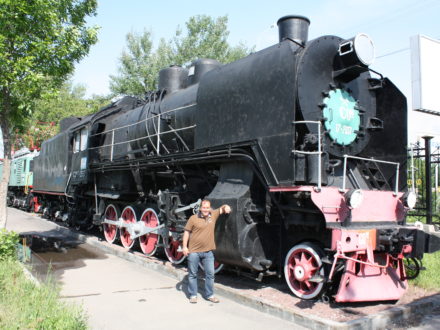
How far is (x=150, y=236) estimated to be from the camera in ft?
26.8

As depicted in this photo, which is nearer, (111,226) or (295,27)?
(295,27)

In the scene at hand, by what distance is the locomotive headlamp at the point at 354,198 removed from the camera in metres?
4.43

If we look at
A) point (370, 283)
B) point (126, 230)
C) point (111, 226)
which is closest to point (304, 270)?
point (370, 283)

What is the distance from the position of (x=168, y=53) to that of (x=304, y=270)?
76.8ft

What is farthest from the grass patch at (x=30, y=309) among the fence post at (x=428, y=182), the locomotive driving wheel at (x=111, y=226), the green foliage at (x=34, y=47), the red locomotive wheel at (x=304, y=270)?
the fence post at (x=428, y=182)

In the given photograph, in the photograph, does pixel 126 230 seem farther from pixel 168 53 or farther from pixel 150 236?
pixel 168 53

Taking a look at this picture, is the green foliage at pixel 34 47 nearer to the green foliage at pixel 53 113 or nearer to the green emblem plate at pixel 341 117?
the green emblem plate at pixel 341 117

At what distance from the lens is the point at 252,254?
5.13m

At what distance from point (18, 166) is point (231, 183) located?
66.3 ft

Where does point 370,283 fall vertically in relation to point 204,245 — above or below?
below

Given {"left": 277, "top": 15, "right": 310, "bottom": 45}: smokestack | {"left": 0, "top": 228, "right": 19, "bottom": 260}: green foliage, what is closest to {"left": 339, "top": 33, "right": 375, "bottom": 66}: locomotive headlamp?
{"left": 277, "top": 15, "right": 310, "bottom": 45}: smokestack

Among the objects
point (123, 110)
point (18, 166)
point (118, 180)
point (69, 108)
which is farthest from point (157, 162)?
point (69, 108)

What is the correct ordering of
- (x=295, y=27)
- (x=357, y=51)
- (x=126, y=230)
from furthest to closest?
1. (x=126, y=230)
2. (x=295, y=27)
3. (x=357, y=51)

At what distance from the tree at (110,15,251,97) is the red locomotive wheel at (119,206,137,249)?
1764cm
